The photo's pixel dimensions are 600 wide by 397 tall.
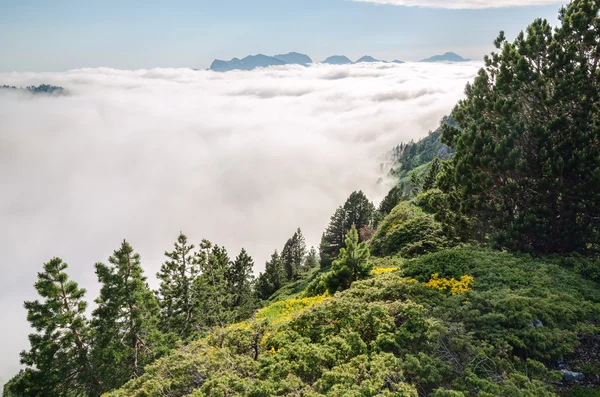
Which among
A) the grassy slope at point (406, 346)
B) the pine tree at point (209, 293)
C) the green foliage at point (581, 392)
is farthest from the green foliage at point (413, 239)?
the green foliage at point (581, 392)

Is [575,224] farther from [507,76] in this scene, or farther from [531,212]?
[507,76]

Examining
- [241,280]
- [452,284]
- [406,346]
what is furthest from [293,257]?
[406,346]

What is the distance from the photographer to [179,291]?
108ft

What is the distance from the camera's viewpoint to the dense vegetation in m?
9.12

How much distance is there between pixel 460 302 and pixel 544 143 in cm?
1146

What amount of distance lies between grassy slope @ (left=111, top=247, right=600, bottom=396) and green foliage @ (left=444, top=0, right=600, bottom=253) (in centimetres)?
450

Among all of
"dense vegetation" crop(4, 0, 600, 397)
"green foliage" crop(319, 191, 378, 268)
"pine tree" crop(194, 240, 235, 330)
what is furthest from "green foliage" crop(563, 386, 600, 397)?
"green foliage" crop(319, 191, 378, 268)

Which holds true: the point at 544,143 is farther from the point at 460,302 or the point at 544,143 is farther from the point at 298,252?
the point at 298,252

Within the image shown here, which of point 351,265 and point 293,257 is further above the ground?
point 351,265

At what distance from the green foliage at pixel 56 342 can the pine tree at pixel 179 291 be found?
1233cm

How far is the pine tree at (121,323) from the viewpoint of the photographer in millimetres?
20344

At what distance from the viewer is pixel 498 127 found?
1891cm

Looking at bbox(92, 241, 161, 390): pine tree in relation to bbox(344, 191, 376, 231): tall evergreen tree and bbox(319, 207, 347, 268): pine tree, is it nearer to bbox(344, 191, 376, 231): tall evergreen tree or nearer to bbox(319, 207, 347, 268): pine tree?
bbox(319, 207, 347, 268): pine tree

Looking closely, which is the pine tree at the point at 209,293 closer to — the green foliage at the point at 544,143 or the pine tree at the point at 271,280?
the green foliage at the point at 544,143
